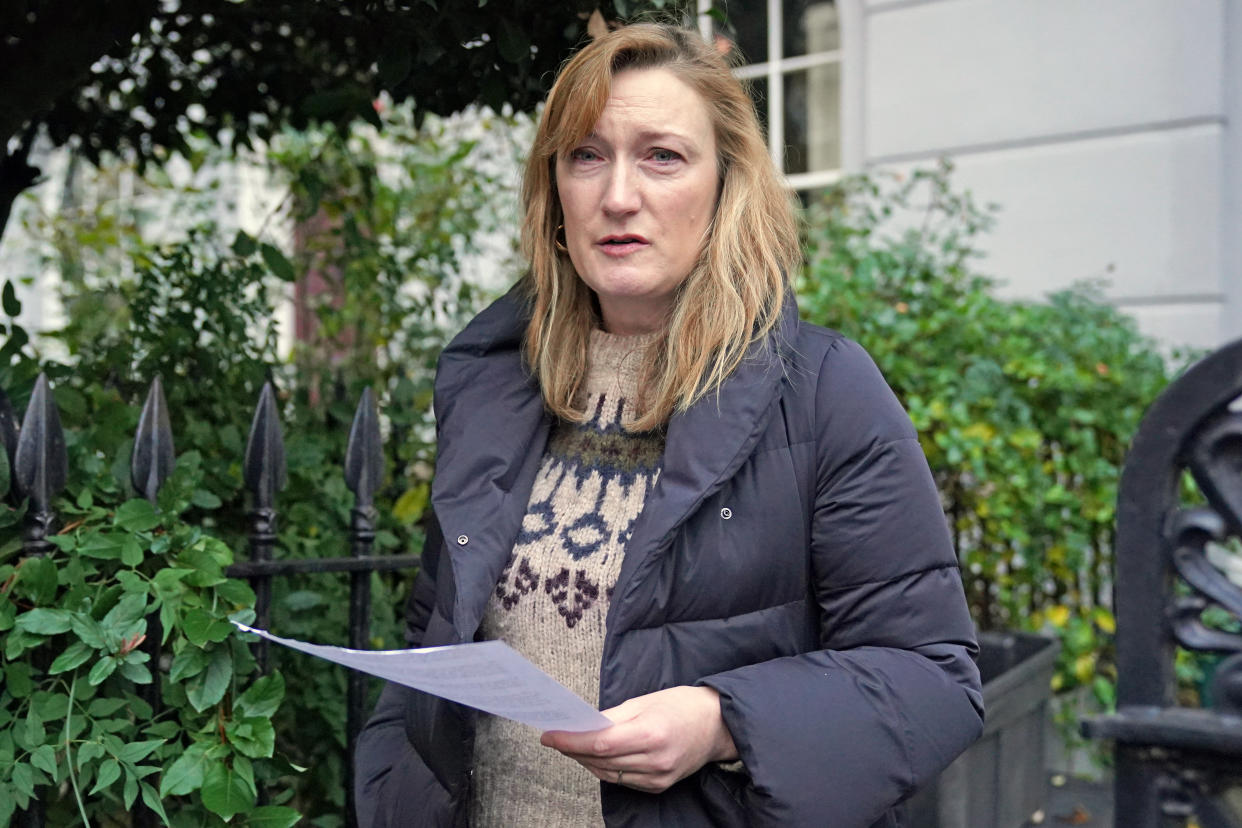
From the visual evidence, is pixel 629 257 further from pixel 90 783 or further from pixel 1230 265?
pixel 1230 265

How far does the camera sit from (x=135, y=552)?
1762mm

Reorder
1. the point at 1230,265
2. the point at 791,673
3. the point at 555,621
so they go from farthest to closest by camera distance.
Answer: the point at 1230,265 → the point at 555,621 → the point at 791,673

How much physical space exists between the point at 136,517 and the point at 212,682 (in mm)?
288

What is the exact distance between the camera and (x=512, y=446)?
5.73ft

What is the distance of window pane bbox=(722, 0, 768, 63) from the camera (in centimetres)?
631

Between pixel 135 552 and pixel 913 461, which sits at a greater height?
pixel 913 461

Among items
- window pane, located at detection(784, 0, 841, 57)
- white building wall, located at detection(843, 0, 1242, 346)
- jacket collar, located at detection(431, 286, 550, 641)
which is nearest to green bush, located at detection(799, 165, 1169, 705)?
white building wall, located at detection(843, 0, 1242, 346)

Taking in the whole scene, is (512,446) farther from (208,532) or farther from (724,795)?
(208,532)

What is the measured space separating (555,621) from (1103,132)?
4.35m

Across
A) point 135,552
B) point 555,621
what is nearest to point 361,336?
point 135,552

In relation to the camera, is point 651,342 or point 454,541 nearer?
point 454,541

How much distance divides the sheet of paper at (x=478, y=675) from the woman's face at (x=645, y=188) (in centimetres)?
70

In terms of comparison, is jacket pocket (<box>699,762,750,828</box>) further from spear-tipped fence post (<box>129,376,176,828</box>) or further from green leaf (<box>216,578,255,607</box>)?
spear-tipped fence post (<box>129,376,176,828</box>)

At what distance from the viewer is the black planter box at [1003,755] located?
2582 mm
